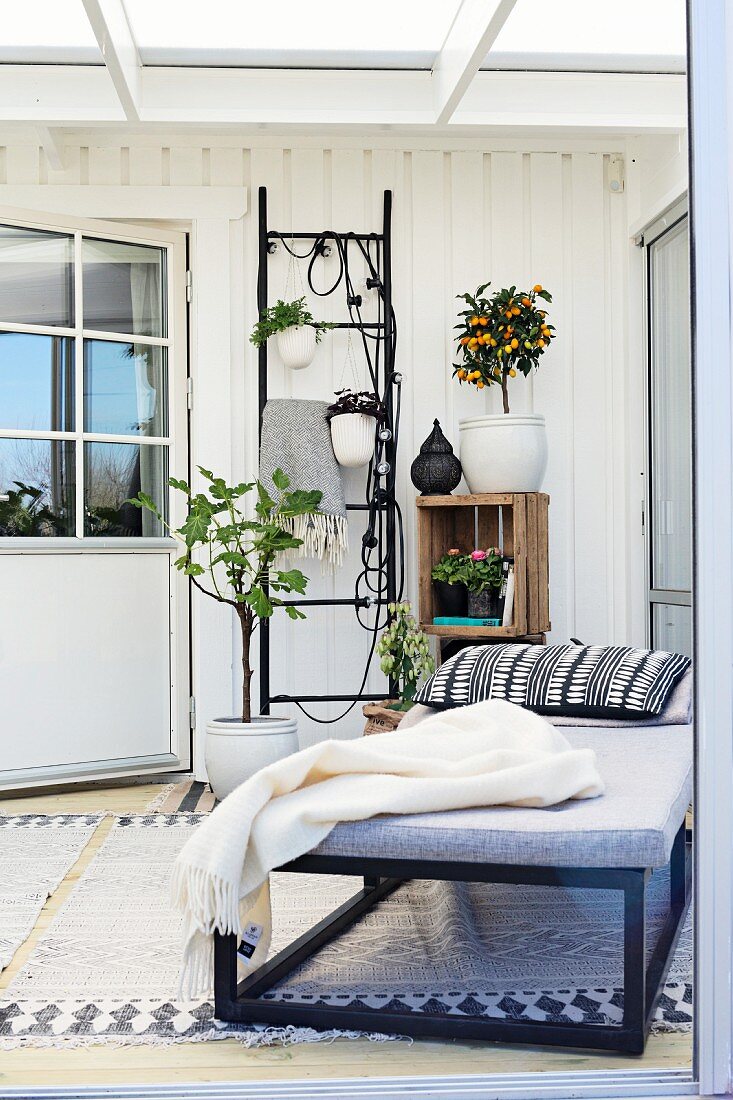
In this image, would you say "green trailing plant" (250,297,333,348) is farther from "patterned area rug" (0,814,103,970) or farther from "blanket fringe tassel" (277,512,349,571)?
"patterned area rug" (0,814,103,970)

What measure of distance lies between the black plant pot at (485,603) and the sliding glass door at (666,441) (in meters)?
0.65

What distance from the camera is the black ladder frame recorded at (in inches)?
186

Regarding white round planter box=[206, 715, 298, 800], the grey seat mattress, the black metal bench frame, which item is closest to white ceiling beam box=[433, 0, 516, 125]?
white round planter box=[206, 715, 298, 800]

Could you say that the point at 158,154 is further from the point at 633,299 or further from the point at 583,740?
the point at 583,740

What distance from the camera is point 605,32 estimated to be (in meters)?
4.08

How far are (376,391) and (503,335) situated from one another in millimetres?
537

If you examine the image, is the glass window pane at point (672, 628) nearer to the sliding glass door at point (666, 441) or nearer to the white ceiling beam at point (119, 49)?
the sliding glass door at point (666, 441)

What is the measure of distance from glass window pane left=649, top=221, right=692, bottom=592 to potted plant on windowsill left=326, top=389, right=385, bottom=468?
1.08 metres

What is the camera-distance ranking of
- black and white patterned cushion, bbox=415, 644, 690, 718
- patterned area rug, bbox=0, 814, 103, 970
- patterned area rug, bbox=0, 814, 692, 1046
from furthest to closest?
1. black and white patterned cushion, bbox=415, 644, 690, 718
2. patterned area rug, bbox=0, 814, 103, 970
3. patterned area rug, bbox=0, 814, 692, 1046

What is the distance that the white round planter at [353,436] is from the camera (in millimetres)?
4590

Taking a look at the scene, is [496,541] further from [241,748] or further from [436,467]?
[241,748]

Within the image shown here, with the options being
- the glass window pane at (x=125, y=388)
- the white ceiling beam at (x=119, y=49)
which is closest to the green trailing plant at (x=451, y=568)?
the glass window pane at (x=125, y=388)

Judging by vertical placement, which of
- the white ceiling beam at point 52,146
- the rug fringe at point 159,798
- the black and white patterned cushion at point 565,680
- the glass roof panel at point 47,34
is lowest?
the rug fringe at point 159,798

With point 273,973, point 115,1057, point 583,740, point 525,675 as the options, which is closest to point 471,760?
point 273,973
